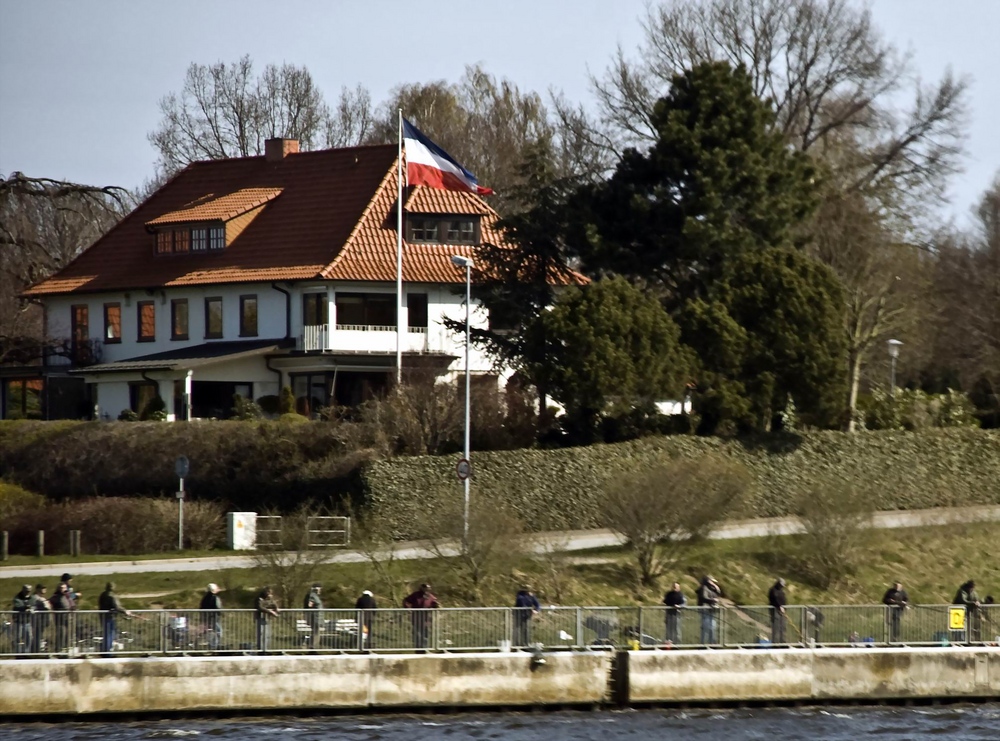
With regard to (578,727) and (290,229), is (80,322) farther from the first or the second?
(578,727)

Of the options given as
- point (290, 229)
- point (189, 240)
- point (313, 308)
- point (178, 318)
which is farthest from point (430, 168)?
point (189, 240)

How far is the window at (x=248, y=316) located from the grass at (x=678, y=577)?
19025 mm

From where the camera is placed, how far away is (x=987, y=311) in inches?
2464

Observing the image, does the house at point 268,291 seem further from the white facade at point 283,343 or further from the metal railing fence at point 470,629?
the metal railing fence at point 470,629

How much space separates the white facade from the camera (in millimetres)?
51562

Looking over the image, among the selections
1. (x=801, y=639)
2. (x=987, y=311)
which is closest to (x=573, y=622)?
(x=801, y=639)

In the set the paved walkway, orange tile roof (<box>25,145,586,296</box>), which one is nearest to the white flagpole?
orange tile roof (<box>25,145,586,296</box>)

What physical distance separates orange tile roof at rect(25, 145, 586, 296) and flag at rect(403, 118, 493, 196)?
6.56m

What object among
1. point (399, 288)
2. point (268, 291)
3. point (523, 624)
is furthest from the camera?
point (268, 291)

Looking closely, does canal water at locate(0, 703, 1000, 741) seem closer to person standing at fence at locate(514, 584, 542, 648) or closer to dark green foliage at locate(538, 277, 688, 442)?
person standing at fence at locate(514, 584, 542, 648)

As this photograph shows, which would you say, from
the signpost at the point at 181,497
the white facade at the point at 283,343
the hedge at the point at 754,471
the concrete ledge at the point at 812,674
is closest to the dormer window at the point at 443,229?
the white facade at the point at 283,343

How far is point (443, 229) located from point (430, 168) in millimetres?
11082

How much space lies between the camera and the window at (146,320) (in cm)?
5609

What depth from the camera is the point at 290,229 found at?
55.6 meters
